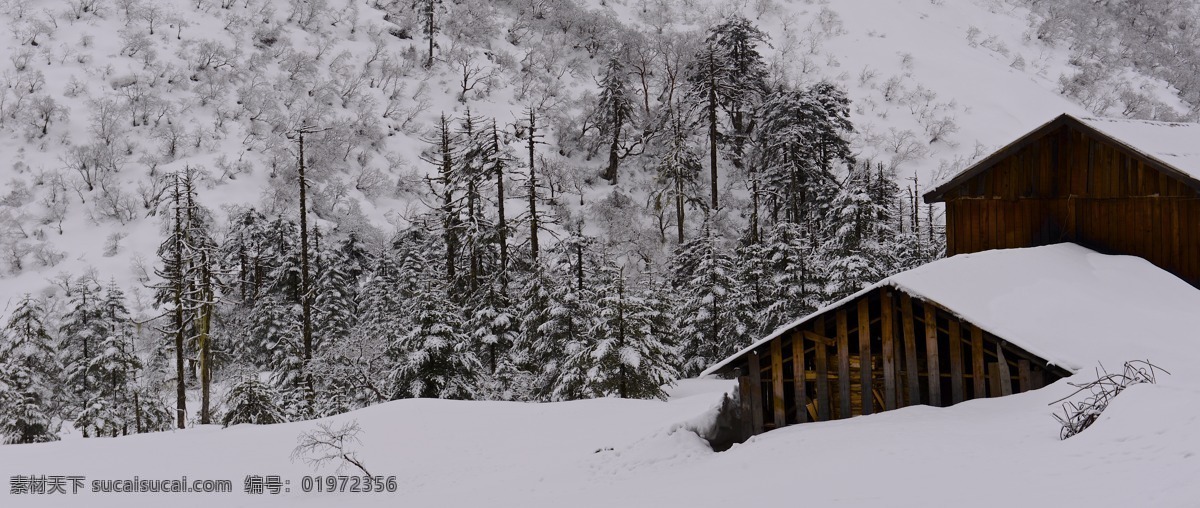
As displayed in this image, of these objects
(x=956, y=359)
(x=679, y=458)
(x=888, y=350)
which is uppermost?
(x=888, y=350)

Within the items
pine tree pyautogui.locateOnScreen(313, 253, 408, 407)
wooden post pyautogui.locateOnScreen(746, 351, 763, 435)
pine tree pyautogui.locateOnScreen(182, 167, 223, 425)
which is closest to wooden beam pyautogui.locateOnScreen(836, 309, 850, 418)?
wooden post pyautogui.locateOnScreen(746, 351, 763, 435)

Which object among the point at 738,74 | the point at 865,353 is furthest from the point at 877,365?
the point at 738,74

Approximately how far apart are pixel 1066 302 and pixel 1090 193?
5063mm

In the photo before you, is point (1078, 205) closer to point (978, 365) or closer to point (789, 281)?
point (978, 365)

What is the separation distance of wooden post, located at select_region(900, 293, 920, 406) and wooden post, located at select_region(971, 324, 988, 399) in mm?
973

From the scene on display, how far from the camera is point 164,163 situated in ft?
133

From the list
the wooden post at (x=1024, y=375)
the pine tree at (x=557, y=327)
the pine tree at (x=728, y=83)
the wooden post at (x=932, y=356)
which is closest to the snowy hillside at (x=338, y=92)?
the pine tree at (x=728, y=83)

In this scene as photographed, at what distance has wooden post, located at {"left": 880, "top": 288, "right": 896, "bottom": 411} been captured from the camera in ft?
48.9

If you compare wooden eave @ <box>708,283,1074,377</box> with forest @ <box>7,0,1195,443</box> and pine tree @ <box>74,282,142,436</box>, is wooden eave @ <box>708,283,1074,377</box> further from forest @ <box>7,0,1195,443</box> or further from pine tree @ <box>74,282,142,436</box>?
pine tree @ <box>74,282,142,436</box>

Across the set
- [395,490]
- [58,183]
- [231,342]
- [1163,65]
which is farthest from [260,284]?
[1163,65]

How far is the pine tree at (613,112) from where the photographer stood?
47.7 m

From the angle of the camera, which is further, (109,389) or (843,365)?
(109,389)

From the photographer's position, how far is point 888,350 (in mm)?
14961

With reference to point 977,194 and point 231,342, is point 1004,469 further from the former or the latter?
point 231,342
